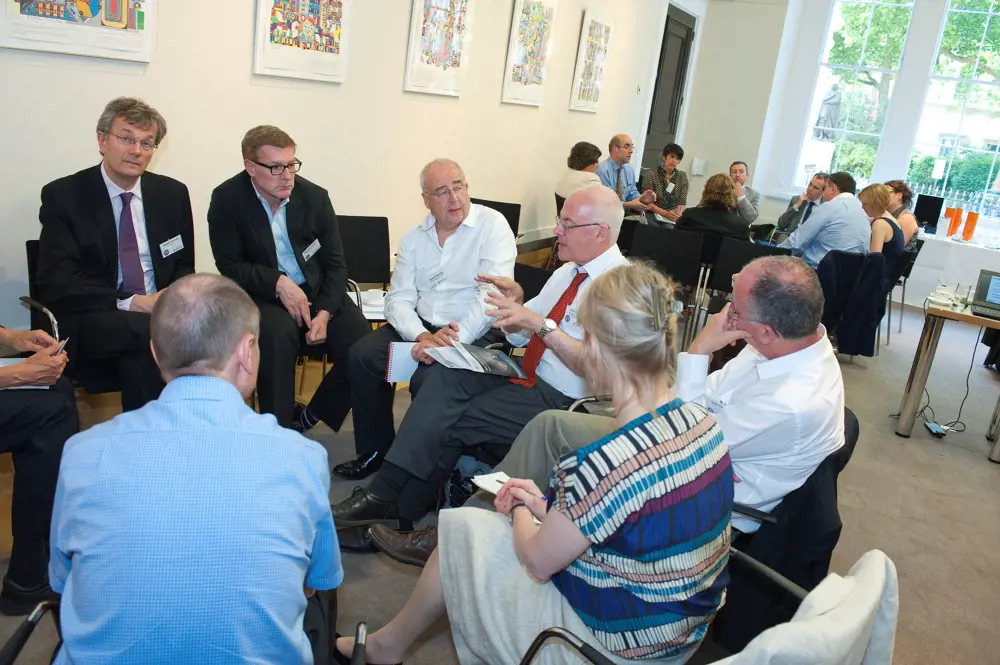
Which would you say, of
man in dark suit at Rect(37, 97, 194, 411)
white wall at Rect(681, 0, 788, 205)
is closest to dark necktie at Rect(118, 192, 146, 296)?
man in dark suit at Rect(37, 97, 194, 411)

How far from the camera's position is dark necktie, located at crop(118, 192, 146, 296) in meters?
3.05

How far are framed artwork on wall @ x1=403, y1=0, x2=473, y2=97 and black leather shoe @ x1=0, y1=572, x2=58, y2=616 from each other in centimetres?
358

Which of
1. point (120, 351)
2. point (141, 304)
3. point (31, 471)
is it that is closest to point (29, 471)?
point (31, 471)

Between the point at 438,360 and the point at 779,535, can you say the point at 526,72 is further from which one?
the point at 779,535

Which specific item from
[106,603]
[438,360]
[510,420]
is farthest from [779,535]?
[106,603]

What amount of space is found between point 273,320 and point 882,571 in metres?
Answer: 2.53

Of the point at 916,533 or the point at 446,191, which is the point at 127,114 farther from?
the point at 916,533

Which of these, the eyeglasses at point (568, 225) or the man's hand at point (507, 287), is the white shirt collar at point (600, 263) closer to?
the eyeglasses at point (568, 225)

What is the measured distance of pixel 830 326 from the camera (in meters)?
5.84

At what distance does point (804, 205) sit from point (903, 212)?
87cm

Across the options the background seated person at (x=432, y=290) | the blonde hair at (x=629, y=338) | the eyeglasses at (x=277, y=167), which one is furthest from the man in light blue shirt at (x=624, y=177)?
the blonde hair at (x=629, y=338)

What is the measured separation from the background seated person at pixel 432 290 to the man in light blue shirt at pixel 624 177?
4.29 meters

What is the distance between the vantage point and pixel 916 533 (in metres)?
3.68

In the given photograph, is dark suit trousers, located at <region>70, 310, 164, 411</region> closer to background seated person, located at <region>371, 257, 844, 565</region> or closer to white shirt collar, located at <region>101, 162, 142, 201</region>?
white shirt collar, located at <region>101, 162, 142, 201</region>
